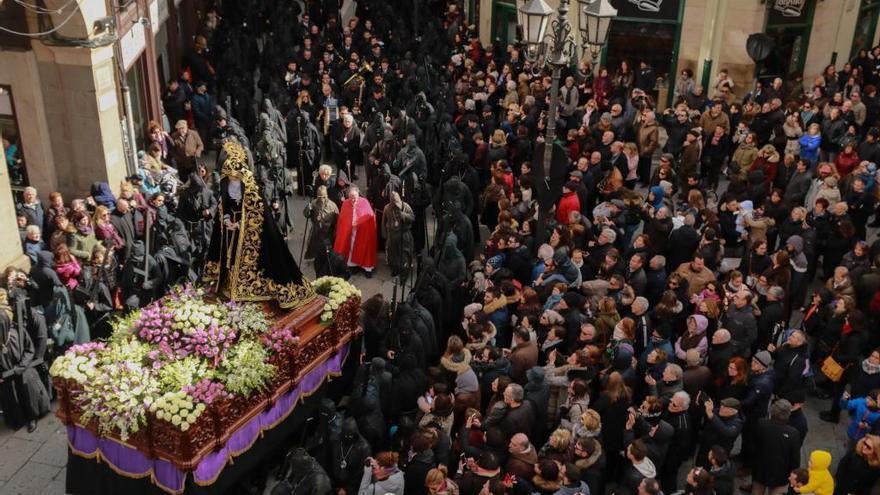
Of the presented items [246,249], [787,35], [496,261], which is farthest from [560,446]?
[787,35]

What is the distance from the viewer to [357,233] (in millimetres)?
14531

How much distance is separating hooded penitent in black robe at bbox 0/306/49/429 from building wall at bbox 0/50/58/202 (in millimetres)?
5979

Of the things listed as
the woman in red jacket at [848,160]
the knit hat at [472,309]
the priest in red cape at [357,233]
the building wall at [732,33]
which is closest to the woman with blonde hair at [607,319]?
the knit hat at [472,309]

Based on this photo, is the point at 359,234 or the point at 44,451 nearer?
the point at 44,451

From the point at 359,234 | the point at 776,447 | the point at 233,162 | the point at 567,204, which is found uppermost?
the point at 233,162

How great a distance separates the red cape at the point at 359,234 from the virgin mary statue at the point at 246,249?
3.82 m

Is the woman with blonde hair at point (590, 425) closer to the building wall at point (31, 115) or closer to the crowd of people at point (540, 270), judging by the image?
the crowd of people at point (540, 270)

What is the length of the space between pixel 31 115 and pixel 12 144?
637mm

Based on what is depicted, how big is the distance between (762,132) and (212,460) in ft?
41.4

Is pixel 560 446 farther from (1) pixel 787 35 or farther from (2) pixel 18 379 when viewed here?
(1) pixel 787 35

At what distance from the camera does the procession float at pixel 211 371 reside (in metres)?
8.86

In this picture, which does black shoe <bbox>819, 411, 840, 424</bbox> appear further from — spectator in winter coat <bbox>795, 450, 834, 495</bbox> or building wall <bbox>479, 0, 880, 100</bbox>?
building wall <bbox>479, 0, 880, 100</bbox>

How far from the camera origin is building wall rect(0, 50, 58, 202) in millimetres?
15142

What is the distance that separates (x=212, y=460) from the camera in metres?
9.19
